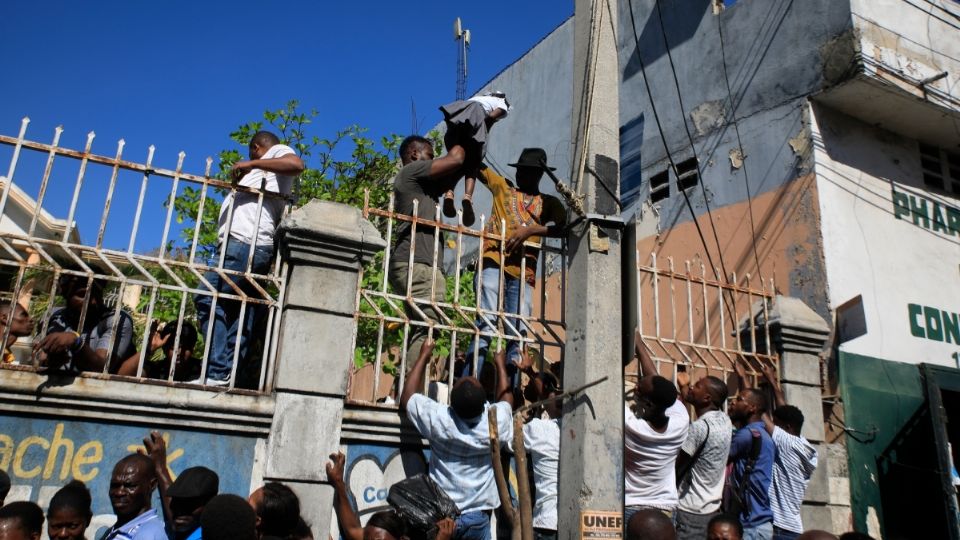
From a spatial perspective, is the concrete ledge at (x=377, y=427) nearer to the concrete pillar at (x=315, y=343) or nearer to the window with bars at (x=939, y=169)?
the concrete pillar at (x=315, y=343)

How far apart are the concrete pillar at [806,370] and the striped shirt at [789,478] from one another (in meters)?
1.53

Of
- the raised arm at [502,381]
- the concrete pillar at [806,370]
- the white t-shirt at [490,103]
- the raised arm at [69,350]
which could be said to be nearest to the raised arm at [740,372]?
the concrete pillar at [806,370]

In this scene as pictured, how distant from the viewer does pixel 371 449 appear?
4.65 meters

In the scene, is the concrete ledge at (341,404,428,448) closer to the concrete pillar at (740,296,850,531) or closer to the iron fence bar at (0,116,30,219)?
the iron fence bar at (0,116,30,219)

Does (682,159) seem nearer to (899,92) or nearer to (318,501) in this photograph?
(899,92)

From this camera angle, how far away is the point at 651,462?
4676 mm

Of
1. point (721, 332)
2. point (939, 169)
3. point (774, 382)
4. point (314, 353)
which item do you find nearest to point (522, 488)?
point (314, 353)

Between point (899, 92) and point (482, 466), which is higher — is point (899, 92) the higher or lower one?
the higher one

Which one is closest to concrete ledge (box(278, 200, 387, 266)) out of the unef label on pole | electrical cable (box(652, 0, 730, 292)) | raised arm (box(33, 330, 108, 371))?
raised arm (box(33, 330, 108, 371))

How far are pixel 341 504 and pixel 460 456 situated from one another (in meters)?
0.75

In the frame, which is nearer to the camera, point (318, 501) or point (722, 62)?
point (318, 501)

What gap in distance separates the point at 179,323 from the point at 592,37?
297 cm

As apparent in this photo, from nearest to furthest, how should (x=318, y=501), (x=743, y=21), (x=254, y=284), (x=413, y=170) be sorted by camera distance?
(x=318, y=501), (x=254, y=284), (x=413, y=170), (x=743, y=21)

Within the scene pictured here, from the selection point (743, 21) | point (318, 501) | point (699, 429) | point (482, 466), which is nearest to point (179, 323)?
point (318, 501)
